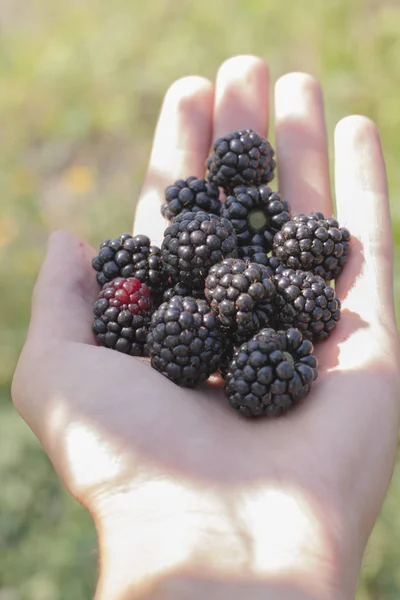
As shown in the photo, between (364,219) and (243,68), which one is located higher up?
(243,68)

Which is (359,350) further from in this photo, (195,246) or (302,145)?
(302,145)

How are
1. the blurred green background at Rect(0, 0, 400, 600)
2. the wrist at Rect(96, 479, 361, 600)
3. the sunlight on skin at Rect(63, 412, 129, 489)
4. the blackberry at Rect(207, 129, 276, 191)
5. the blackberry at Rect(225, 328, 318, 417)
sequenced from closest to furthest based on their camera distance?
the wrist at Rect(96, 479, 361, 600), the sunlight on skin at Rect(63, 412, 129, 489), the blackberry at Rect(225, 328, 318, 417), the blackberry at Rect(207, 129, 276, 191), the blurred green background at Rect(0, 0, 400, 600)

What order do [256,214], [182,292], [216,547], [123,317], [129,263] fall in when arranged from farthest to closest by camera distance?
[256,214], [129,263], [182,292], [123,317], [216,547]

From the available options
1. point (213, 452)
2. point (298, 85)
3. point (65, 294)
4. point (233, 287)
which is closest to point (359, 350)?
point (233, 287)

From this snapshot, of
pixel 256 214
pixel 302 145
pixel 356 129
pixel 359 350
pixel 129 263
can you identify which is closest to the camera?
pixel 359 350

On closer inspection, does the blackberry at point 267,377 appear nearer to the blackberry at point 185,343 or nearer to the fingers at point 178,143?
the blackberry at point 185,343

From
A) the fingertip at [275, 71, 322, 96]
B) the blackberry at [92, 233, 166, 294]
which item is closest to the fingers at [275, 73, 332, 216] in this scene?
the fingertip at [275, 71, 322, 96]

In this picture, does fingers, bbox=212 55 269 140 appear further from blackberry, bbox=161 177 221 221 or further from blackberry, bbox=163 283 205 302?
blackberry, bbox=163 283 205 302
